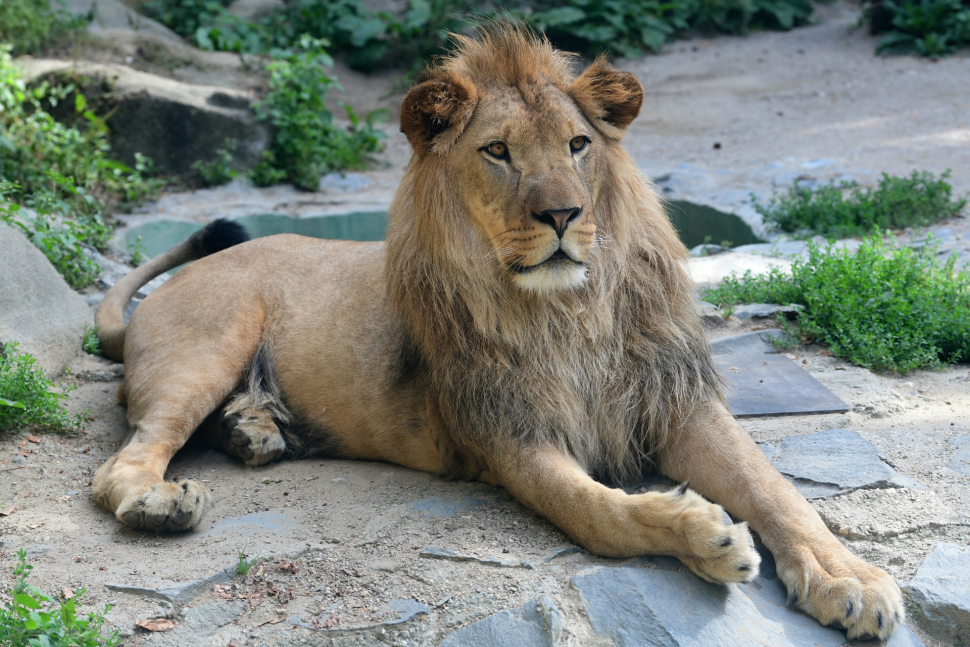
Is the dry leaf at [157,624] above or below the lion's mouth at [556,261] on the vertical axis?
below

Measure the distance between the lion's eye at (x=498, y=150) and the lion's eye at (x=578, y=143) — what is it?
0.74ft

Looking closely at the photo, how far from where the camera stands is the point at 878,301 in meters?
4.37

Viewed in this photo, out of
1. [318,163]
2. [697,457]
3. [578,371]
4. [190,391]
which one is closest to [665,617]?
[697,457]

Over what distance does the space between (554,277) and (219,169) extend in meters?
6.77

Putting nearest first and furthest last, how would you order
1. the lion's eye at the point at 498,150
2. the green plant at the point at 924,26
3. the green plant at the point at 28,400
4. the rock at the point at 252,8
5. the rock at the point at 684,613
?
the rock at the point at 684,613 → the lion's eye at the point at 498,150 → the green plant at the point at 28,400 → the green plant at the point at 924,26 → the rock at the point at 252,8

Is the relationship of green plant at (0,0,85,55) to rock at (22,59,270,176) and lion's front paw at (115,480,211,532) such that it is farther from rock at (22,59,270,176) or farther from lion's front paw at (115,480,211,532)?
lion's front paw at (115,480,211,532)

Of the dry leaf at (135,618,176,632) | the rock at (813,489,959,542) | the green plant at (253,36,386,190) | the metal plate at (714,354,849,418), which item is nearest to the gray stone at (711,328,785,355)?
the metal plate at (714,354,849,418)

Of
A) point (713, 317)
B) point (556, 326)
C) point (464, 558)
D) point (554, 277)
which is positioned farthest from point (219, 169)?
point (464, 558)

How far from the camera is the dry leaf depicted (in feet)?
7.80

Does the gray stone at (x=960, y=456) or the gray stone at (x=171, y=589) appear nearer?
the gray stone at (x=171, y=589)

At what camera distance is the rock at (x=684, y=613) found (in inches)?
90.5

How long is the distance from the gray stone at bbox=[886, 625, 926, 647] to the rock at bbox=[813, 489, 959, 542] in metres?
0.41

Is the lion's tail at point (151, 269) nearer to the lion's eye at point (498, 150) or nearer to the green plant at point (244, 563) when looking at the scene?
the lion's eye at point (498, 150)

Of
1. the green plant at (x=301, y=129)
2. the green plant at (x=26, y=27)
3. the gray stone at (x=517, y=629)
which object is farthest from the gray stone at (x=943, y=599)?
the green plant at (x=26, y=27)
